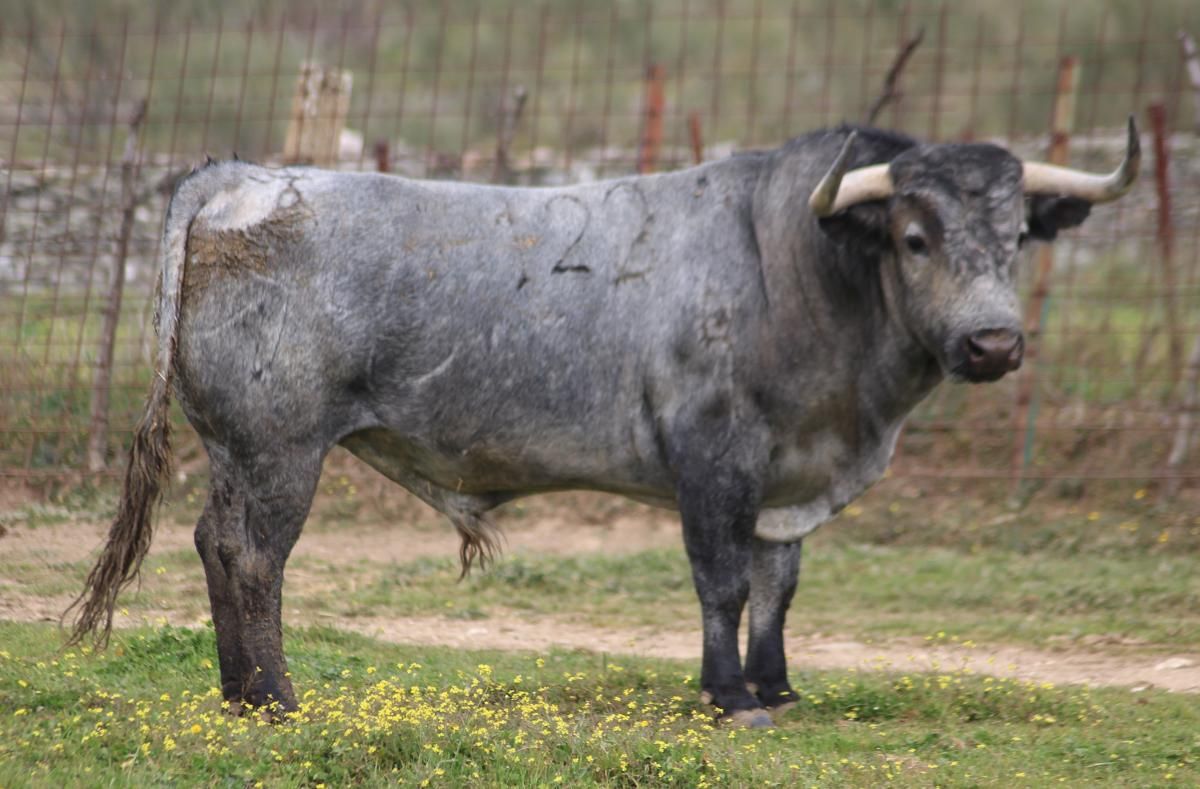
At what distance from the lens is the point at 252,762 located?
5.11 m

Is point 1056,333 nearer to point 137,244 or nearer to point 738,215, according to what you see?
point 738,215

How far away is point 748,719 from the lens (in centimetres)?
616

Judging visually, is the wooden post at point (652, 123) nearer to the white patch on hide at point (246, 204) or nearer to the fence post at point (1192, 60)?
the fence post at point (1192, 60)

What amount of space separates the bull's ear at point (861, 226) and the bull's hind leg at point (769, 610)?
135 cm

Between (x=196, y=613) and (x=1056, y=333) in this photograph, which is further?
(x=1056, y=333)

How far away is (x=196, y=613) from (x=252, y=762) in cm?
320

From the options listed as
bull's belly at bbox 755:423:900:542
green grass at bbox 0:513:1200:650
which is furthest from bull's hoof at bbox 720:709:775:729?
green grass at bbox 0:513:1200:650

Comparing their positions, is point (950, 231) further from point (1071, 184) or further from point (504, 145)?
point (504, 145)

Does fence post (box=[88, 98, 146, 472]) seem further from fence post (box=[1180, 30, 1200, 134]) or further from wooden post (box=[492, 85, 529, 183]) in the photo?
fence post (box=[1180, 30, 1200, 134])

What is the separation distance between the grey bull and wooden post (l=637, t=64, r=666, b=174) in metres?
4.61

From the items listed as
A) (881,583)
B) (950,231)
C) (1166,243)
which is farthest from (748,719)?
(1166,243)

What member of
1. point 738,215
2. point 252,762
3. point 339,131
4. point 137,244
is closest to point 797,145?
point 738,215

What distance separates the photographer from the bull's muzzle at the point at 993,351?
581 centimetres

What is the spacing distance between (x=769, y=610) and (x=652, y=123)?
18.2ft
